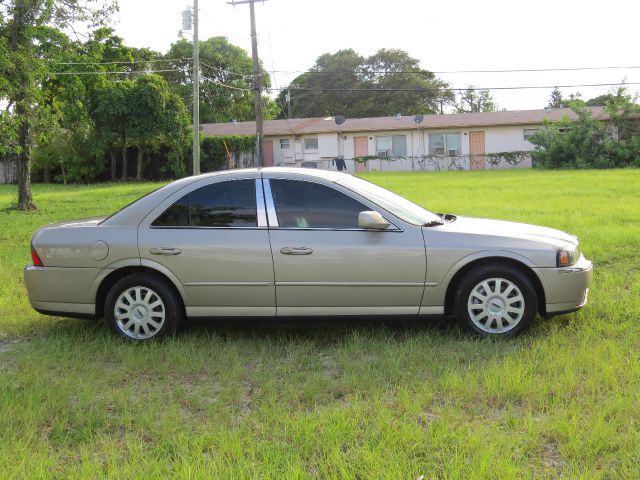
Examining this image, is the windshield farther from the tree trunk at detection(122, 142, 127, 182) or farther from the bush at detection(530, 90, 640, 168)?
the tree trunk at detection(122, 142, 127, 182)

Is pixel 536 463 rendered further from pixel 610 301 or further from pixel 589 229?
pixel 589 229

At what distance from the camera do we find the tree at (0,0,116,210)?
53.6ft

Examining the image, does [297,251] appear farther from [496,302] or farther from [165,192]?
[496,302]

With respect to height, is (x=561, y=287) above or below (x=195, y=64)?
below

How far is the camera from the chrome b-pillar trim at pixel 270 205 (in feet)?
18.5

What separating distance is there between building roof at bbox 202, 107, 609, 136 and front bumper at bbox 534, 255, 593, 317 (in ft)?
122

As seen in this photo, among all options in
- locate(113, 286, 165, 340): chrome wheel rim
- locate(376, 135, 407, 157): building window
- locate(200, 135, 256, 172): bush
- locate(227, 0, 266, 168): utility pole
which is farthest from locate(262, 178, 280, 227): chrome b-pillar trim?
locate(376, 135, 407, 157): building window

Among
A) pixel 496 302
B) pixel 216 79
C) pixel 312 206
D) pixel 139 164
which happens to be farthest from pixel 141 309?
pixel 216 79

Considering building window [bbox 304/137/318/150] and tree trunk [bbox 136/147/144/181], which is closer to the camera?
tree trunk [bbox 136/147/144/181]

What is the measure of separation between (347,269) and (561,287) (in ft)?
5.82

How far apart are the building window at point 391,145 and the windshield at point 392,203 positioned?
38.8m

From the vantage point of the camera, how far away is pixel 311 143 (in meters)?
46.2

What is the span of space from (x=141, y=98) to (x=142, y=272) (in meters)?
32.3

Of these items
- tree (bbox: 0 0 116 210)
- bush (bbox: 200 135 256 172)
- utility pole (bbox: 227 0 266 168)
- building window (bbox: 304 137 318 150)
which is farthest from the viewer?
building window (bbox: 304 137 318 150)
